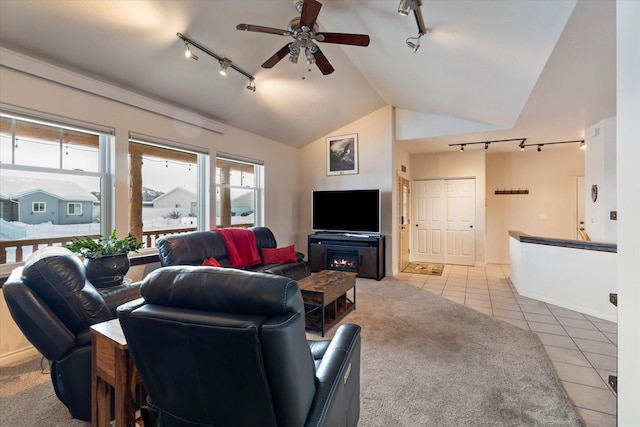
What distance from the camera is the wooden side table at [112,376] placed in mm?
1314

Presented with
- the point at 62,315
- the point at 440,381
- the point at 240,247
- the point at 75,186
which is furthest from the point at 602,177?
the point at 75,186

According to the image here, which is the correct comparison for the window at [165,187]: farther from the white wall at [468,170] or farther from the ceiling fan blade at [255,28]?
the white wall at [468,170]

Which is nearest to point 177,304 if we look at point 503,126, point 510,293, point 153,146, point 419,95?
point 153,146

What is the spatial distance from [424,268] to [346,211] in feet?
6.96

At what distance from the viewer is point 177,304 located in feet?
3.37

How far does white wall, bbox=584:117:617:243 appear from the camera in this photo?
3.80 m

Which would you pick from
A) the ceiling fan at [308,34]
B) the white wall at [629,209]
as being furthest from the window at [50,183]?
the white wall at [629,209]

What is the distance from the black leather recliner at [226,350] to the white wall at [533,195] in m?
6.75

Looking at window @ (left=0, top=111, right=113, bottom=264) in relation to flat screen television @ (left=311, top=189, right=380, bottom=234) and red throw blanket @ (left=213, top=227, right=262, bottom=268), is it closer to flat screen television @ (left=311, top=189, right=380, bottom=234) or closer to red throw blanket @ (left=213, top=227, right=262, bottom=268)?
red throw blanket @ (left=213, top=227, right=262, bottom=268)

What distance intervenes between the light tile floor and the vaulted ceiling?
8.07 ft

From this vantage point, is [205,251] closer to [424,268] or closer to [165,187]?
[165,187]

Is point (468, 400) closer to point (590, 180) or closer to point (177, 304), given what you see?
point (177, 304)

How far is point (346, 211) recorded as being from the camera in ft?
17.9

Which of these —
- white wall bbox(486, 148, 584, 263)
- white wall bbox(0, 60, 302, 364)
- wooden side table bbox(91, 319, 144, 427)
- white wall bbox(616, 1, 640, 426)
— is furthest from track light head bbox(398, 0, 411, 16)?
white wall bbox(486, 148, 584, 263)
